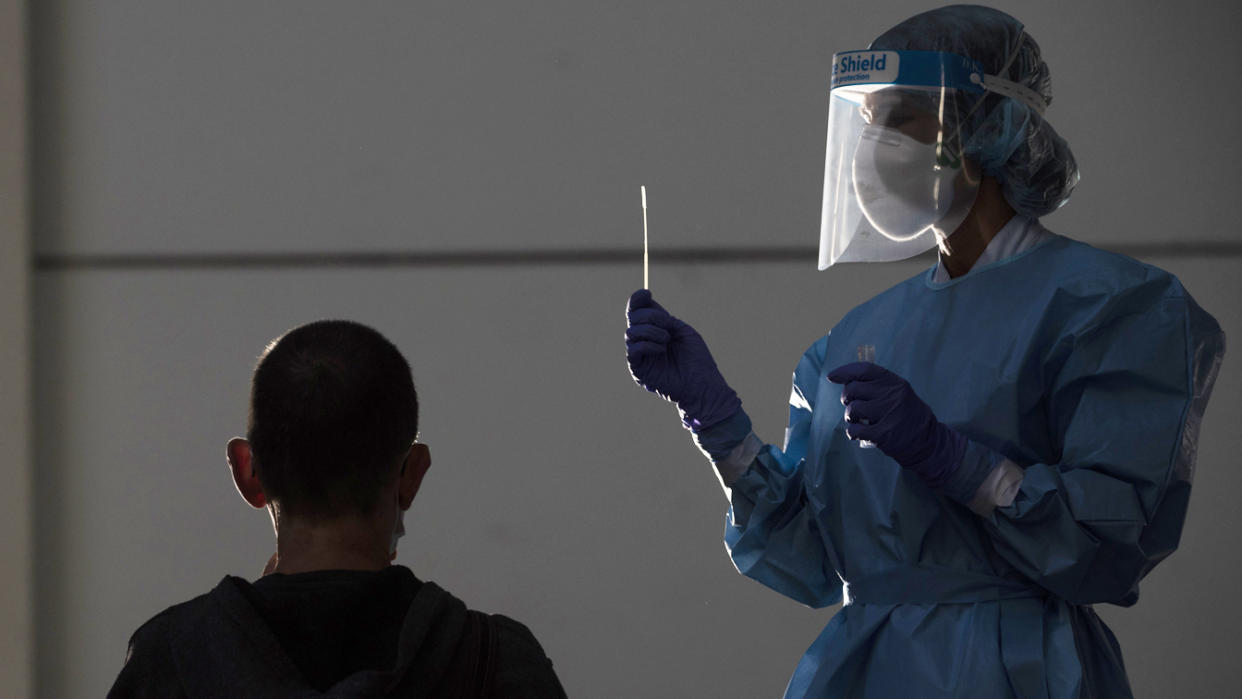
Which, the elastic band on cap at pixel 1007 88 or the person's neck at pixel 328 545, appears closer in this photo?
the person's neck at pixel 328 545

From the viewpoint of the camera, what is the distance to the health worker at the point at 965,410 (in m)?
1.32

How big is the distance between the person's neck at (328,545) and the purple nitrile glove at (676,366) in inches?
22.7

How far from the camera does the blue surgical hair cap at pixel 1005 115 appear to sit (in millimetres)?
1461

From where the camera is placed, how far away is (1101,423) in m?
1.32

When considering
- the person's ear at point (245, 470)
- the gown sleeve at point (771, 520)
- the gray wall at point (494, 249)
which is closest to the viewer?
the person's ear at point (245, 470)

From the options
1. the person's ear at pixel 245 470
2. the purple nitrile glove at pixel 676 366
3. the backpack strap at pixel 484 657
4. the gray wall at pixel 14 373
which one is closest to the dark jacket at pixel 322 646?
the backpack strap at pixel 484 657

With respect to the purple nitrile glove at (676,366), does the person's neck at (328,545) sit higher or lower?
lower

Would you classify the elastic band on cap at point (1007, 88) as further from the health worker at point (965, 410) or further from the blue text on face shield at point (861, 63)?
the blue text on face shield at point (861, 63)

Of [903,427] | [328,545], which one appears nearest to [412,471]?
[328,545]

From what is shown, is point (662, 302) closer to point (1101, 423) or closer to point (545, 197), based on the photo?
point (545, 197)

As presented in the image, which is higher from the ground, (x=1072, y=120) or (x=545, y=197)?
(x=1072, y=120)

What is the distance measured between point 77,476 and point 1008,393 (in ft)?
7.18

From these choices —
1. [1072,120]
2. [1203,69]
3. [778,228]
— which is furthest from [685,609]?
[1203,69]

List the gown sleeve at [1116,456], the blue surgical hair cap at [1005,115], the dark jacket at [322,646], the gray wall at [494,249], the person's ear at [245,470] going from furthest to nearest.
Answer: the gray wall at [494,249] → the blue surgical hair cap at [1005,115] → the gown sleeve at [1116,456] → the person's ear at [245,470] → the dark jacket at [322,646]
